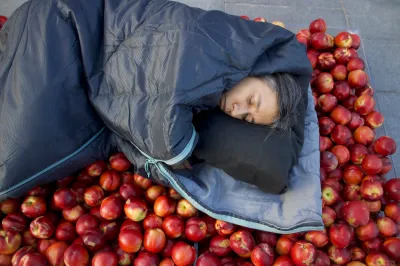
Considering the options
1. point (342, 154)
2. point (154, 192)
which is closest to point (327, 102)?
point (342, 154)

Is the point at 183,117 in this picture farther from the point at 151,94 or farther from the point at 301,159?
the point at 301,159

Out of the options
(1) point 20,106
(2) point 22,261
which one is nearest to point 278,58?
(1) point 20,106

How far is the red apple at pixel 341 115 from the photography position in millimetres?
2041

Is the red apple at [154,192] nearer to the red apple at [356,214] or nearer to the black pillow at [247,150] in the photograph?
the black pillow at [247,150]

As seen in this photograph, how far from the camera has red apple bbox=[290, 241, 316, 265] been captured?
1539 millimetres

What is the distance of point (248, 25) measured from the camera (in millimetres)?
1606

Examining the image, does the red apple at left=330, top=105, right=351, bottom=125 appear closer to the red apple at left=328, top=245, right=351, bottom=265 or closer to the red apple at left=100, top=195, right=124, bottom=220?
the red apple at left=328, top=245, right=351, bottom=265

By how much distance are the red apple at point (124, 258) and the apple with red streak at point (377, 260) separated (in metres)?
1.04

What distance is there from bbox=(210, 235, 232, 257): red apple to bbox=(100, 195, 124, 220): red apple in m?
0.44

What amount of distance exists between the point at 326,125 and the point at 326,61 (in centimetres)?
45

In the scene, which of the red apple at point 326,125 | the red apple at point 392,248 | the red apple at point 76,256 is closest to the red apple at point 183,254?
the red apple at point 76,256

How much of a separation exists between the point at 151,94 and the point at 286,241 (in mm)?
872

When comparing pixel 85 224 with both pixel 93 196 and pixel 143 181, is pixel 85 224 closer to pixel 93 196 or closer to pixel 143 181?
pixel 93 196

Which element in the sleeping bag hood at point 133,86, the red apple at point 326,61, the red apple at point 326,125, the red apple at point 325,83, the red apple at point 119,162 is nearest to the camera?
the sleeping bag hood at point 133,86
